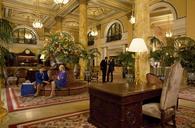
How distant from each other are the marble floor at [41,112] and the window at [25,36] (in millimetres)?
16732

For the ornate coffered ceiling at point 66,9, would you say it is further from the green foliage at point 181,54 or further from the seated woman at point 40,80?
the seated woman at point 40,80

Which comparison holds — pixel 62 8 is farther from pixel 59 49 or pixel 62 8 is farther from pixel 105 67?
pixel 59 49

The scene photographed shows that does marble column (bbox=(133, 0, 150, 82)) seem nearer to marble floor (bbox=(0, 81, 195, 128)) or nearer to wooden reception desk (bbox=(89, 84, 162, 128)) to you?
marble floor (bbox=(0, 81, 195, 128))

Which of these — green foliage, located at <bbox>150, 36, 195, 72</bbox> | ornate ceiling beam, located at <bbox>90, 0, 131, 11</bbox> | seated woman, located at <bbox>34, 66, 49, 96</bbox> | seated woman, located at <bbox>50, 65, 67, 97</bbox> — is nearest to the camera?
seated woman, located at <bbox>50, 65, 67, 97</bbox>

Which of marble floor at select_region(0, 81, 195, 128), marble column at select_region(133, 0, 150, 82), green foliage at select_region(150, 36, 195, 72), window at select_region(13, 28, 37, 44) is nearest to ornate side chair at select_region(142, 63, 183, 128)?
marble floor at select_region(0, 81, 195, 128)

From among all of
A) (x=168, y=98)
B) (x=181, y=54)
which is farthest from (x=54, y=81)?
(x=181, y=54)

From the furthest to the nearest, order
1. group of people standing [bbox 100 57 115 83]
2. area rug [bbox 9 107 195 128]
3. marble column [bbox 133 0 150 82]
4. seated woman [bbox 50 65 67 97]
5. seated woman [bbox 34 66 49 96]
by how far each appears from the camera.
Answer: group of people standing [bbox 100 57 115 83] → seated woman [bbox 34 66 49 96] → seated woman [bbox 50 65 67 97] → marble column [bbox 133 0 150 82] → area rug [bbox 9 107 195 128]

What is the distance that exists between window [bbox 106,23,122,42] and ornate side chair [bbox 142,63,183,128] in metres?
13.4

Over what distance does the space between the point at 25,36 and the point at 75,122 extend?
18.3m

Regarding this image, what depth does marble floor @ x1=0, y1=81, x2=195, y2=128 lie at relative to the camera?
13.3 ft

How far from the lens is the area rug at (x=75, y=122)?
3.66 metres

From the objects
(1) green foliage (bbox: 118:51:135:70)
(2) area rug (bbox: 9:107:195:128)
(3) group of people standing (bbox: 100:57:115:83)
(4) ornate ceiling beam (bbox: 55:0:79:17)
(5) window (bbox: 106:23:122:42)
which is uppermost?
(4) ornate ceiling beam (bbox: 55:0:79:17)

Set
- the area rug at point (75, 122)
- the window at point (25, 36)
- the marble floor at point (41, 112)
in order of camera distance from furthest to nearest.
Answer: the window at point (25, 36)
the marble floor at point (41, 112)
the area rug at point (75, 122)

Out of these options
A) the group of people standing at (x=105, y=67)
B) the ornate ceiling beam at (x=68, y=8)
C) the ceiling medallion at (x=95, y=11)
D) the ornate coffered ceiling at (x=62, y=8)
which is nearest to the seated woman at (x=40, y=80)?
the group of people standing at (x=105, y=67)
